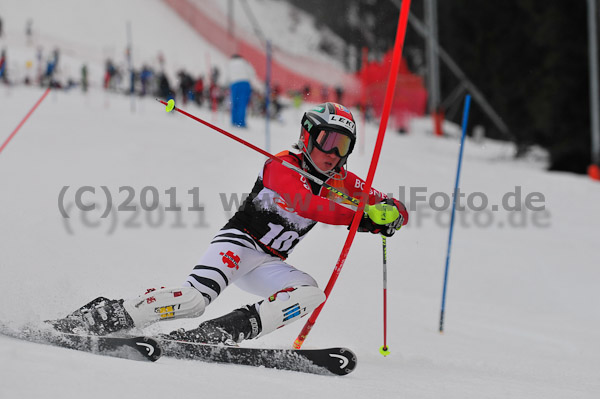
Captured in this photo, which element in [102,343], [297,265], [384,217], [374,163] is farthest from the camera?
[297,265]

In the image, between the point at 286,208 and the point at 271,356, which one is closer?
the point at 271,356

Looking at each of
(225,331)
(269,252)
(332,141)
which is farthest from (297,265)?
(225,331)

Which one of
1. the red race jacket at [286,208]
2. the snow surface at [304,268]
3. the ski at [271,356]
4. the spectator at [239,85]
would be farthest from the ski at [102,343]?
the spectator at [239,85]

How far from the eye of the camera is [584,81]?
73.7ft

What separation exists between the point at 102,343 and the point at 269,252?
120 centimetres

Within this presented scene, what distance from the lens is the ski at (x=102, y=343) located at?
323cm

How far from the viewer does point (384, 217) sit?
3.77 metres

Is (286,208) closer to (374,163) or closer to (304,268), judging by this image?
(374,163)

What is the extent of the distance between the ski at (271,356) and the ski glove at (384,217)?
2.54ft

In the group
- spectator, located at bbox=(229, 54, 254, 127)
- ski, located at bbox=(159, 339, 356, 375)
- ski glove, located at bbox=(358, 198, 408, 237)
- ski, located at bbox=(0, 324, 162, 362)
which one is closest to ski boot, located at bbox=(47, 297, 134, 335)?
ski, located at bbox=(0, 324, 162, 362)

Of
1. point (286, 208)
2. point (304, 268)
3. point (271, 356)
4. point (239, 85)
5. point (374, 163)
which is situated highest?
point (239, 85)

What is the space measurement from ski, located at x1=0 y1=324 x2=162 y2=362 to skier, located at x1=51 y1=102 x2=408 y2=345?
16cm

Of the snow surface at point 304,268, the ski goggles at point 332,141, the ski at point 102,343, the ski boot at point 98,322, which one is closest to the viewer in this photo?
the snow surface at point 304,268

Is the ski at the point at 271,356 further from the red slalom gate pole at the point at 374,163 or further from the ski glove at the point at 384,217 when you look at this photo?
the ski glove at the point at 384,217
